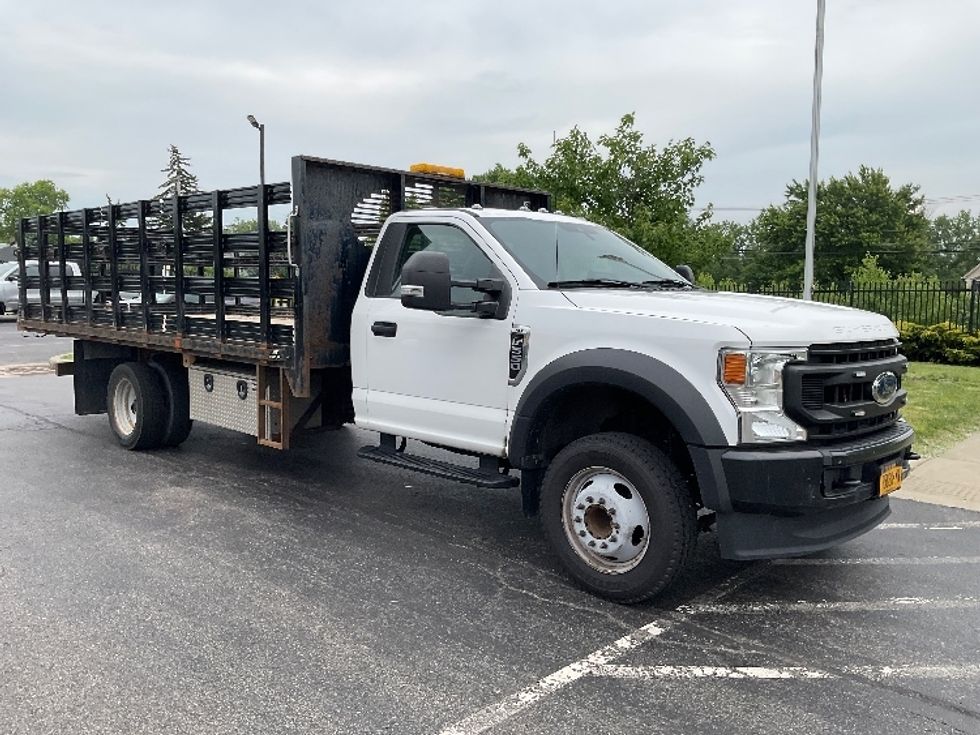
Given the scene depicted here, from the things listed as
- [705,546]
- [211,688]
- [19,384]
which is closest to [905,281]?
[705,546]

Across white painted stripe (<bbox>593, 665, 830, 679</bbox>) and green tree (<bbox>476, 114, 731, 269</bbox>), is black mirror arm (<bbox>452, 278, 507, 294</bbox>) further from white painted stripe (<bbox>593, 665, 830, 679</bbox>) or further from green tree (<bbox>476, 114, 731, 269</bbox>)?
green tree (<bbox>476, 114, 731, 269</bbox>)

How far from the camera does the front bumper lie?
155 inches

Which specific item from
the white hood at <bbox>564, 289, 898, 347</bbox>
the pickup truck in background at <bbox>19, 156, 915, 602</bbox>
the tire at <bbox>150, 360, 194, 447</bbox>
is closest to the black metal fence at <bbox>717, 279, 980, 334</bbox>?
the tire at <bbox>150, 360, 194, 447</bbox>

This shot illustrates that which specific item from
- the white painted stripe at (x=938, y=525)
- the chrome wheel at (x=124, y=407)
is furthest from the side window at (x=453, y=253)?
the chrome wheel at (x=124, y=407)

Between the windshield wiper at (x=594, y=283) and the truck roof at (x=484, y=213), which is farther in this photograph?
the truck roof at (x=484, y=213)

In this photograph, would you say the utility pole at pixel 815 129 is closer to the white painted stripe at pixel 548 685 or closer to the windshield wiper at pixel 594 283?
the windshield wiper at pixel 594 283

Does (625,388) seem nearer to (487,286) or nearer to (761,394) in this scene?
(761,394)

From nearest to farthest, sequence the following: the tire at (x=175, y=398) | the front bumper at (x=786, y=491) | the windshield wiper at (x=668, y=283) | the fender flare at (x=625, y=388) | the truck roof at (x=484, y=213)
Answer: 1. the front bumper at (x=786, y=491)
2. the fender flare at (x=625, y=388)
3. the windshield wiper at (x=668, y=283)
4. the truck roof at (x=484, y=213)
5. the tire at (x=175, y=398)

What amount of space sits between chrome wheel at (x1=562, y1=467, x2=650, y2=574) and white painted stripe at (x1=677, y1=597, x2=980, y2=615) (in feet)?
1.35

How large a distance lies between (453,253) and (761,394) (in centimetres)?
226

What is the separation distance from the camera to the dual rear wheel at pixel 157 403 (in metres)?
7.77

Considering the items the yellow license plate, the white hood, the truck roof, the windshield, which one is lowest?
the yellow license plate

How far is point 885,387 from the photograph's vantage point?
4398 millimetres

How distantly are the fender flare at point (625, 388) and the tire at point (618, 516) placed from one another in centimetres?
25
